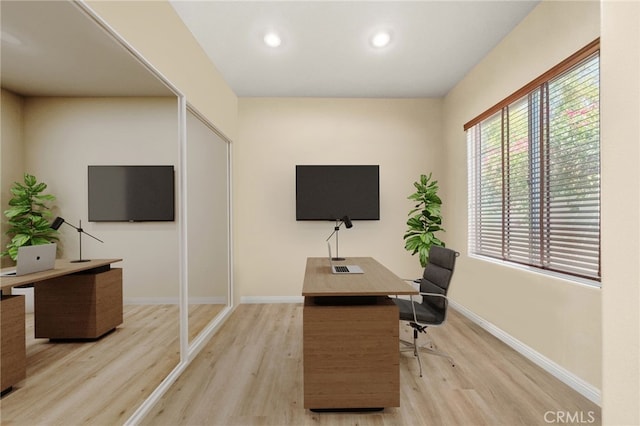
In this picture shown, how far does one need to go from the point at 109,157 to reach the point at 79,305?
0.83 m

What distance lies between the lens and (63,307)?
1561mm

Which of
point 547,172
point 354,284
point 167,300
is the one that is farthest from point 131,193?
point 547,172

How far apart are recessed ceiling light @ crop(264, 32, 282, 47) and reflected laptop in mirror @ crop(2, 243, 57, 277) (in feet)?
8.97

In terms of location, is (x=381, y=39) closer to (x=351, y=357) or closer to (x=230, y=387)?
(x=351, y=357)

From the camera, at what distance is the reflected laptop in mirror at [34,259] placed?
1.22 m

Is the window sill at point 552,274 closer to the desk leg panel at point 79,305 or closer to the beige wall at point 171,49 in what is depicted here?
the desk leg panel at point 79,305

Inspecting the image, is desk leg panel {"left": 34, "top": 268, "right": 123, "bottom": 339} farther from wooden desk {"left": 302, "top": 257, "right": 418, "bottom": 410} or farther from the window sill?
the window sill

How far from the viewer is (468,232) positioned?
13.4ft

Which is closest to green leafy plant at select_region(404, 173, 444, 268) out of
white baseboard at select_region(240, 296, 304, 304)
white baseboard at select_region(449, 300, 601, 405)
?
white baseboard at select_region(449, 300, 601, 405)

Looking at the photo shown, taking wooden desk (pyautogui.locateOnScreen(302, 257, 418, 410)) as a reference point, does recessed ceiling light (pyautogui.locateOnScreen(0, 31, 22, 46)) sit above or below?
above

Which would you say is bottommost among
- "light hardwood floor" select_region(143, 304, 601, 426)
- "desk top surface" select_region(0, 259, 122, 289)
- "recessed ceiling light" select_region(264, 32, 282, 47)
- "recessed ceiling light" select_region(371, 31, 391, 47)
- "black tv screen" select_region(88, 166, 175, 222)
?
"light hardwood floor" select_region(143, 304, 601, 426)

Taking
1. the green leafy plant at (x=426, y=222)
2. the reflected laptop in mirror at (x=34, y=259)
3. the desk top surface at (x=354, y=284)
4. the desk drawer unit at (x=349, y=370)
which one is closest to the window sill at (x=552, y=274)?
the green leafy plant at (x=426, y=222)

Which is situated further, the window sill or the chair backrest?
the chair backrest

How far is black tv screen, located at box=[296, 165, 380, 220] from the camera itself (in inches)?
183
